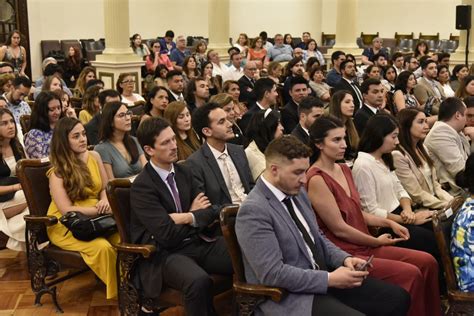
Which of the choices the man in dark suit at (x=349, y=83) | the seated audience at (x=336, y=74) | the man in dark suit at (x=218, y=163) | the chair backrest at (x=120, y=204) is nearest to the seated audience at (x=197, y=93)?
the man in dark suit at (x=349, y=83)

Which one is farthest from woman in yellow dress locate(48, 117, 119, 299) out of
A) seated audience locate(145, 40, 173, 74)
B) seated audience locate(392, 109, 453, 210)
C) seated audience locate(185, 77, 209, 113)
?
seated audience locate(145, 40, 173, 74)

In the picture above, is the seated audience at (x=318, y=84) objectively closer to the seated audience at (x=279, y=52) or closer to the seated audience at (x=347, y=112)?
the seated audience at (x=347, y=112)

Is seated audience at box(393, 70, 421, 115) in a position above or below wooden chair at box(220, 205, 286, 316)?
above

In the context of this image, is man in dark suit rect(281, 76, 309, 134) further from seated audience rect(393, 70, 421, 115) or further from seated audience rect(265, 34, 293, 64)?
seated audience rect(265, 34, 293, 64)

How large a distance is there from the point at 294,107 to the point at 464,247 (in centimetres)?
354

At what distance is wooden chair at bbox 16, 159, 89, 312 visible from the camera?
3.67 m

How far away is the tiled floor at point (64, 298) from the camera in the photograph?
377 centimetres

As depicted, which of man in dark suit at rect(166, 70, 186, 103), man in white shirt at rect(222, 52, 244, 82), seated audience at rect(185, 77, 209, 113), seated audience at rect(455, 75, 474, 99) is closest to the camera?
seated audience at rect(185, 77, 209, 113)

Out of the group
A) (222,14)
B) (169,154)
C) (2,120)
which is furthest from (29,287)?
(222,14)

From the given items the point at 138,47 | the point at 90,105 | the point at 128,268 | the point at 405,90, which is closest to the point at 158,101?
the point at 90,105

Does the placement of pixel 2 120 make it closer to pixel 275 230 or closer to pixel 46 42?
pixel 275 230

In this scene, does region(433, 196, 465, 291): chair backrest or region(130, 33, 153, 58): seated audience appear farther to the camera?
region(130, 33, 153, 58): seated audience

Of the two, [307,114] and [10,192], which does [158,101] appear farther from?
[10,192]

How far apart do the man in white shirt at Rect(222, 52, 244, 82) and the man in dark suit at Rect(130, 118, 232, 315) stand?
6756 millimetres
